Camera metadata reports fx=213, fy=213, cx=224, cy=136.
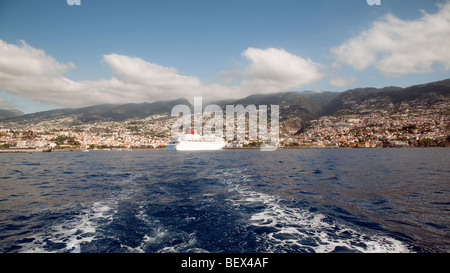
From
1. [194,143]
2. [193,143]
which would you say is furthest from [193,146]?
[194,143]

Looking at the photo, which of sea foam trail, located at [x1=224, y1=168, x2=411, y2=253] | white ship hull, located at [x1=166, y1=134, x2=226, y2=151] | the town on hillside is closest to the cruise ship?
white ship hull, located at [x1=166, y1=134, x2=226, y2=151]

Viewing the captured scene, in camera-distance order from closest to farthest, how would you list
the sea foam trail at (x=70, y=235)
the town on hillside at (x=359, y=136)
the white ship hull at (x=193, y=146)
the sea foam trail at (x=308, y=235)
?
the sea foam trail at (x=308, y=235)
the sea foam trail at (x=70, y=235)
the white ship hull at (x=193, y=146)
the town on hillside at (x=359, y=136)

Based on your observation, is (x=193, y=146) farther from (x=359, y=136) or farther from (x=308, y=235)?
(x=359, y=136)

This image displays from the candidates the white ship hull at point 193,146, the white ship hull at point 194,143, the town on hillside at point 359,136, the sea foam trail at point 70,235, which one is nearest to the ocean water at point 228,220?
the sea foam trail at point 70,235

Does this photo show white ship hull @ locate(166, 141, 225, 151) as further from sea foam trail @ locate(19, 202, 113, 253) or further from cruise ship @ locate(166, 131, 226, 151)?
sea foam trail @ locate(19, 202, 113, 253)

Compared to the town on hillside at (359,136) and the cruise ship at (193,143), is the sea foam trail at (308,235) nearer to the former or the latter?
the cruise ship at (193,143)

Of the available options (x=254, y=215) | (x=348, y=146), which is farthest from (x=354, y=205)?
(x=348, y=146)
